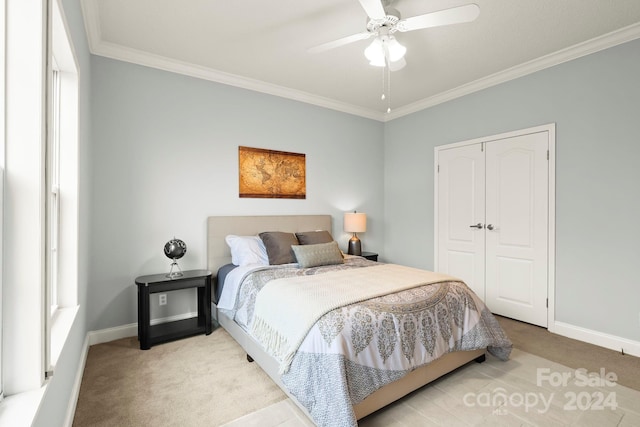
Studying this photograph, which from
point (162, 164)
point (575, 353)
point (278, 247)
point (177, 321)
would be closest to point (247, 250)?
point (278, 247)

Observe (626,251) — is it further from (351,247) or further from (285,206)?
(285,206)

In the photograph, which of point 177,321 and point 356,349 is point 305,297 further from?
point 177,321

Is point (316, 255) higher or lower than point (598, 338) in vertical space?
higher

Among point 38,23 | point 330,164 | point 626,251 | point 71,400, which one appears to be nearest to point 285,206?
point 330,164

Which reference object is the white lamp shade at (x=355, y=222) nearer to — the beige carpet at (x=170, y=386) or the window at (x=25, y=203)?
the beige carpet at (x=170, y=386)

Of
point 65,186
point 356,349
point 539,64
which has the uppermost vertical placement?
point 539,64

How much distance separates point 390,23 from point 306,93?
2070 mm

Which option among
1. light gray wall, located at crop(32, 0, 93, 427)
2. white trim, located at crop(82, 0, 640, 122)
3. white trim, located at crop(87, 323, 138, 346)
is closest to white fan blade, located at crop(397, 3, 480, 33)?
white trim, located at crop(82, 0, 640, 122)

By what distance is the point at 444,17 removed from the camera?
192 cm

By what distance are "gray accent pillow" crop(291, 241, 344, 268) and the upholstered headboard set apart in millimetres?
700

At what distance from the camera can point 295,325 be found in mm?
1871

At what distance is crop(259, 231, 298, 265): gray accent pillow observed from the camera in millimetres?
3182

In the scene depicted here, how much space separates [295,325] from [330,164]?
2.94 metres

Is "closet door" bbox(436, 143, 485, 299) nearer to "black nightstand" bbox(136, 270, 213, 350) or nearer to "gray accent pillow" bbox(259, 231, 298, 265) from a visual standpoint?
"gray accent pillow" bbox(259, 231, 298, 265)
